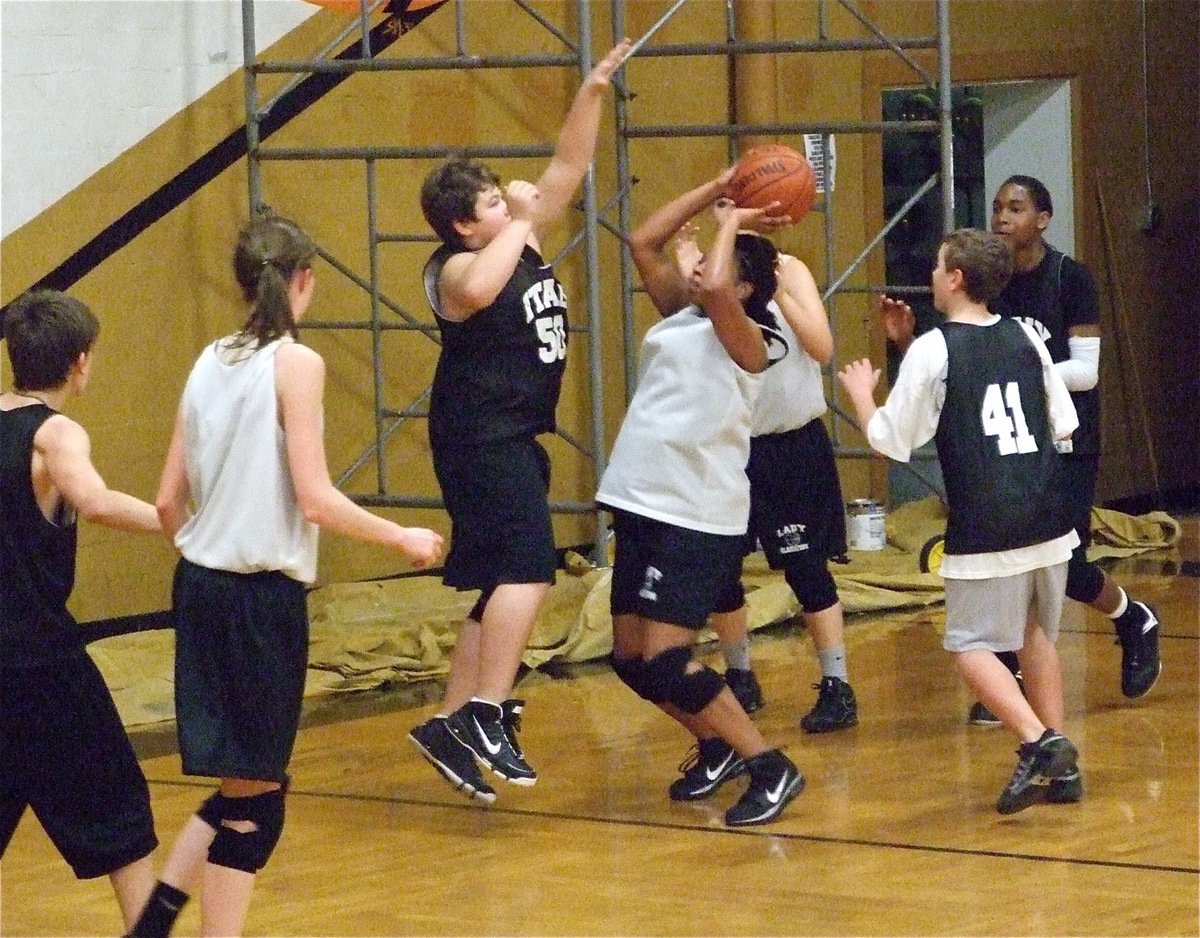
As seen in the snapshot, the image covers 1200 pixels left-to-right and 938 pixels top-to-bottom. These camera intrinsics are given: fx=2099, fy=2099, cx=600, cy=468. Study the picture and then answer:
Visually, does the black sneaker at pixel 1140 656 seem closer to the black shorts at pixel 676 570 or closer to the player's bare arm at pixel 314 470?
the black shorts at pixel 676 570

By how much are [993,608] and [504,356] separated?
4.03ft

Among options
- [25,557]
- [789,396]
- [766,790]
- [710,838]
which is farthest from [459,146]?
[25,557]

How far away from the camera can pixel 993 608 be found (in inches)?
183

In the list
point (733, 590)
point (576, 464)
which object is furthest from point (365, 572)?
point (733, 590)

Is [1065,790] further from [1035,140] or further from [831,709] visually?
[1035,140]

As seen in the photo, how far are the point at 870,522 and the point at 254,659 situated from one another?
5617 millimetres

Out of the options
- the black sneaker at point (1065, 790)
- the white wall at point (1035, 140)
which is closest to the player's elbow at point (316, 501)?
the black sneaker at point (1065, 790)

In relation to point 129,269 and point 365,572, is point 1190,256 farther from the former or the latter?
point 129,269

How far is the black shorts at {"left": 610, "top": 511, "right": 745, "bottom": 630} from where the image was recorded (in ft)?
14.9

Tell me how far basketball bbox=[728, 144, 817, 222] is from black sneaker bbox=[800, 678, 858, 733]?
49.3 inches

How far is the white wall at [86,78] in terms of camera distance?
6785 mm

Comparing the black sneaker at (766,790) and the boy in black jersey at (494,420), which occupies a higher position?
the boy in black jersey at (494,420)

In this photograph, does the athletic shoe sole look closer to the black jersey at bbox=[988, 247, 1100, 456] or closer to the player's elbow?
the player's elbow

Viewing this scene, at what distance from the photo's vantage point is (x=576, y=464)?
8641mm
